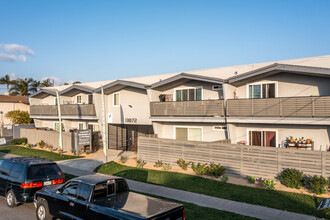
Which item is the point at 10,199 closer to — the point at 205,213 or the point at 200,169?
the point at 205,213

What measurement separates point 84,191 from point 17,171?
14.3 feet

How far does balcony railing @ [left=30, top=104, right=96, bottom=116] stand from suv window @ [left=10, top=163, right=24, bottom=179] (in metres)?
13.6

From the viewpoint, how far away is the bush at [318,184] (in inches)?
428

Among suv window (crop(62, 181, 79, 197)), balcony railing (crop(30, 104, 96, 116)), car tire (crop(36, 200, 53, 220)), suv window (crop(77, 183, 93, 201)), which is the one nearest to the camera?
suv window (crop(77, 183, 93, 201))

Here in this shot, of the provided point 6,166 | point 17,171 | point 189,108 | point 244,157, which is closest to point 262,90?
point 189,108

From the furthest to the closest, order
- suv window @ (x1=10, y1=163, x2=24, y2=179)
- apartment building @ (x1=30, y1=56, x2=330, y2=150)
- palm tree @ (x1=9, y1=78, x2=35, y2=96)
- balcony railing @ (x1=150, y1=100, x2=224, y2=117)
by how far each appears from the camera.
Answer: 1. palm tree @ (x1=9, y1=78, x2=35, y2=96)
2. balcony railing @ (x1=150, y1=100, x2=224, y2=117)
3. apartment building @ (x1=30, y1=56, x2=330, y2=150)
4. suv window @ (x1=10, y1=163, x2=24, y2=179)

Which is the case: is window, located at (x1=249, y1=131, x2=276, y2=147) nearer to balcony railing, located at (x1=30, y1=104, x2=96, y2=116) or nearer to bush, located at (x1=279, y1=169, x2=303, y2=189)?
bush, located at (x1=279, y1=169, x2=303, y2=189)

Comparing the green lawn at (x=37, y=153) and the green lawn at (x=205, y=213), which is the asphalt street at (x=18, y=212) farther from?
the green lawn at (x=37, y=153)

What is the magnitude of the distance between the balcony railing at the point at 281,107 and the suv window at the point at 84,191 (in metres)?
10.8

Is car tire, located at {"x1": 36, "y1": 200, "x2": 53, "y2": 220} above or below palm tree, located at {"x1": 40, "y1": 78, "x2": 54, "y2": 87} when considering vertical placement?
below

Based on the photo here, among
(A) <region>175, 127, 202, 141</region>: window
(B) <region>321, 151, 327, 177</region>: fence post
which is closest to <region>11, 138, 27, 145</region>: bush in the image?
(A) <region>175, 127, 202, 141</region>: window

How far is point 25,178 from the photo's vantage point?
10.2 meters

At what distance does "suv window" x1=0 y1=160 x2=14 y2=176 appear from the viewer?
11089 mm

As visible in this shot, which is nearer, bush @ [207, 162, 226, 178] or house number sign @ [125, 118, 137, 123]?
bush @ [207, 162, 226, 178]
